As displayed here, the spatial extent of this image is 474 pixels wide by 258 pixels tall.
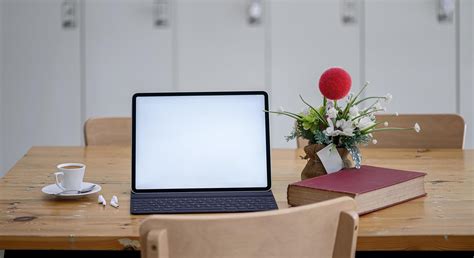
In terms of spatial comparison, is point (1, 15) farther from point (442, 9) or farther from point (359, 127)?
point (359, 127)

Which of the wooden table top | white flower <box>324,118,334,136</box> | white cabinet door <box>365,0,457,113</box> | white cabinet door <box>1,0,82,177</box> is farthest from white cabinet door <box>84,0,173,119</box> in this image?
white flower <box>324,118,334,136</box>

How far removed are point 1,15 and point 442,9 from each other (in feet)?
8.42

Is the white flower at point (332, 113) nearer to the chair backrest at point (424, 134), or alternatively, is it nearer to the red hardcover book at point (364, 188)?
the red hardcover book at point (364, 188)

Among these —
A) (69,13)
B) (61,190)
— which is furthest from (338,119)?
(69,13)

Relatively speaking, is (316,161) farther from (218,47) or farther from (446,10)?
(446,10)

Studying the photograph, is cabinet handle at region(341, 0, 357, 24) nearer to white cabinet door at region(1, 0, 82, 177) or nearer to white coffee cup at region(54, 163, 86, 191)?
white cabinet door at region(1, 0, 82, 177)

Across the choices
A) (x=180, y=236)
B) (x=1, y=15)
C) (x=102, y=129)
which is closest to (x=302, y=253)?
(x=180, y=236)

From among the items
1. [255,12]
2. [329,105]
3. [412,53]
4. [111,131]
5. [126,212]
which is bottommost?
[126,212]

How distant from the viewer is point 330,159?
163 cm

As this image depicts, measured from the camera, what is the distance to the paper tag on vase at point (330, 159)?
63.8 inches

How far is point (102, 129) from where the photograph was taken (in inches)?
101

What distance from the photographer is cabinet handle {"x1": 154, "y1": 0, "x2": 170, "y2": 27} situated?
4062 millimetres

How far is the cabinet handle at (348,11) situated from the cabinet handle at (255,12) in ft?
1.56

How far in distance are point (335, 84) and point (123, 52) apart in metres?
2.67
